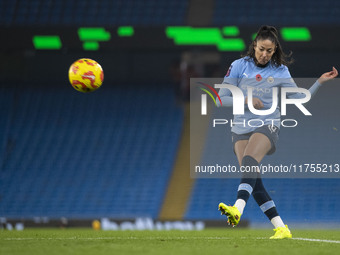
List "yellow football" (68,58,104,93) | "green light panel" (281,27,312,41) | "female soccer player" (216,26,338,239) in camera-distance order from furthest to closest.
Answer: "green light panel" (281,27,312,41)
"yellow football" (68,58,104,93)
"female soccer player" (216,26,338,239)

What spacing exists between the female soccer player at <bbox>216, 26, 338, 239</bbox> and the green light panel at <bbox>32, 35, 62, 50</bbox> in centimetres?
1171

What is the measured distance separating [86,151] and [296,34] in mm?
6347

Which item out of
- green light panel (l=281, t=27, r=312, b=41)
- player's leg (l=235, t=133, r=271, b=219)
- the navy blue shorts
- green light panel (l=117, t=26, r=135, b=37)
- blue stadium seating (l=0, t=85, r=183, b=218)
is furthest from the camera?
green light panel (l=117, t=26, r=135, b=37)

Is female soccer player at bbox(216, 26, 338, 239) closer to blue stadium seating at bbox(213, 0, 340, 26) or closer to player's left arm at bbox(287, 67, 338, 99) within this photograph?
player's left arm at bbox(287, 67, 338, 99)

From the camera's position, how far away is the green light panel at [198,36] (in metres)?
17.2

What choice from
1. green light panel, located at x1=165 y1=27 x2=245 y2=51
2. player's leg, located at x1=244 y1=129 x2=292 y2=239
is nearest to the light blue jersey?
player's leg, located at x1=244 y1=129 x2=292 y2=239

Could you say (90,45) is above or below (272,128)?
above

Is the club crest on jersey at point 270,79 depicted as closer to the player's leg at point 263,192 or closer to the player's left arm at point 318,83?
the player's left arm at point 318,83

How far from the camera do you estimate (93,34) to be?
17.6 m

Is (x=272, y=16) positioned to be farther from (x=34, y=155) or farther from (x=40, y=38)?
(x=34, y=155)

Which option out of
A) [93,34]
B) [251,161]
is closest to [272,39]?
[251,161]

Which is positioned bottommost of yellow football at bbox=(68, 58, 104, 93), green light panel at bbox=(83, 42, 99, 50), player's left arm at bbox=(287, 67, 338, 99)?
player's left arm at bbox=(287, 67, 338, 99)

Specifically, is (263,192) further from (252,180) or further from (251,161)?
(251,161)

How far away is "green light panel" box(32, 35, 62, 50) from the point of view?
17839 mm
